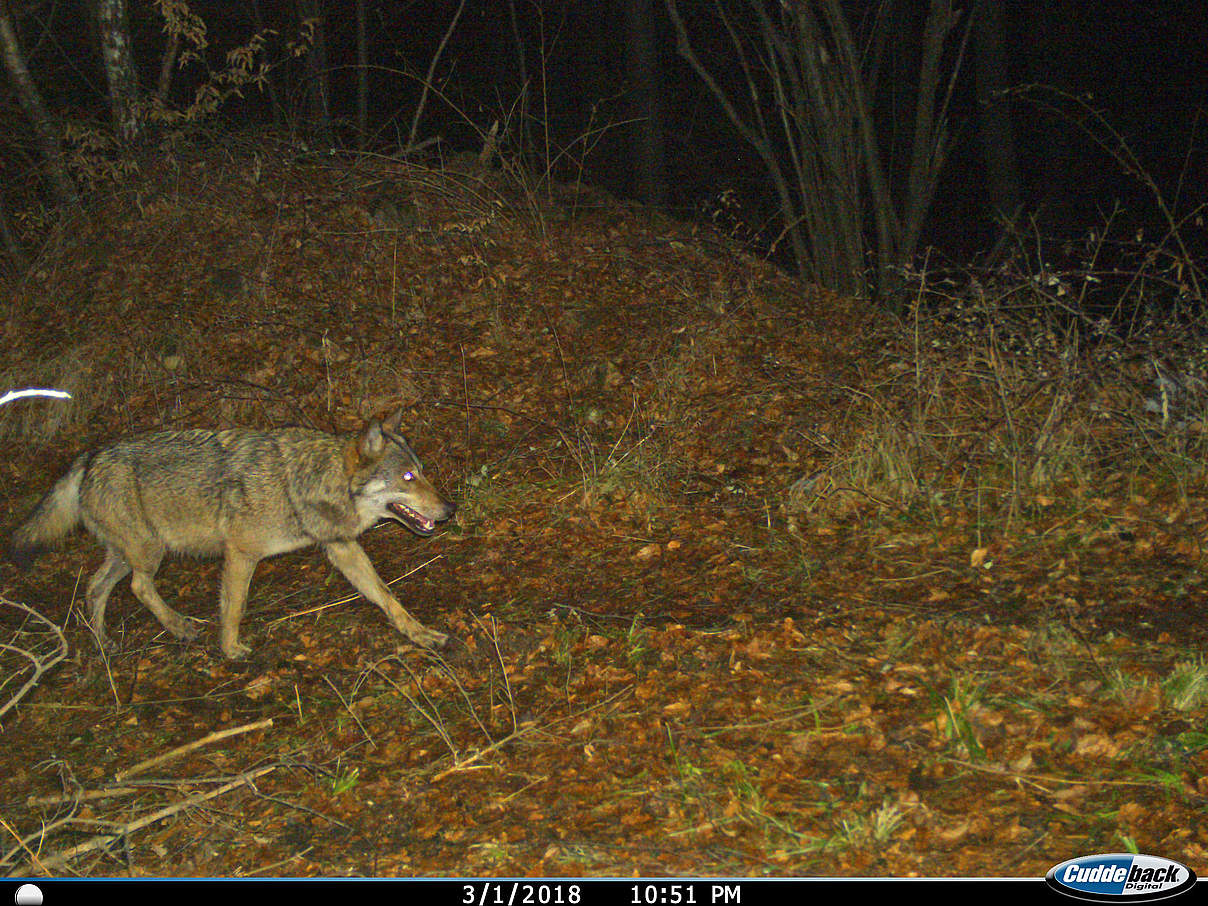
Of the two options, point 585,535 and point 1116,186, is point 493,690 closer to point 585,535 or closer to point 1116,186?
point 585,535

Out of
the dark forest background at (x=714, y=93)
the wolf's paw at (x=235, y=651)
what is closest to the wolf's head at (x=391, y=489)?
the wolf's paw at (x=235, y=651)

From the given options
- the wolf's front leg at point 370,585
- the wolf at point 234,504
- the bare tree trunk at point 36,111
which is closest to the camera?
the wolf's front leg at point 370,585

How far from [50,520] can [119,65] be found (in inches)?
301

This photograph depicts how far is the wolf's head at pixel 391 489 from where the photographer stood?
6375 millimetres

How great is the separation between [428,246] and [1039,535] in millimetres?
7938

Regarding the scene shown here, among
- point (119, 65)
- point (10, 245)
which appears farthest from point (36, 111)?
point (10, 245)

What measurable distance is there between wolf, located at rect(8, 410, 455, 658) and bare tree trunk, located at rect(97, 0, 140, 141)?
7.08 meters

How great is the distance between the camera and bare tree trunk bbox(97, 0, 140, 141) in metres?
11.5

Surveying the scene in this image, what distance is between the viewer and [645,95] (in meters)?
17.3

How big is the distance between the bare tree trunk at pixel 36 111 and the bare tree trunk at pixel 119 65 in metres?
0.79

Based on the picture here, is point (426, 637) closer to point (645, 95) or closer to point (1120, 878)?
point (1120, 878)

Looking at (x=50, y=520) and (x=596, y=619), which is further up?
(x=50, y=520)

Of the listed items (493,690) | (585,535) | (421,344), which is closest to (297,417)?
(421,344)

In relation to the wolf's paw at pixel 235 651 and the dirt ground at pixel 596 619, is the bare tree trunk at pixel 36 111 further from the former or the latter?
the wolf's paw at pixel 235 651
